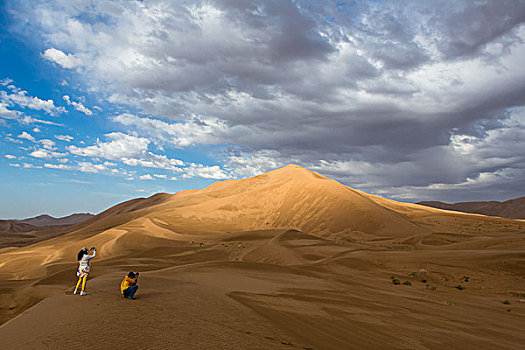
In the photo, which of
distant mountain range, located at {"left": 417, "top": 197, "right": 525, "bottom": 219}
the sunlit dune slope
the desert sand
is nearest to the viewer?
the desert sand

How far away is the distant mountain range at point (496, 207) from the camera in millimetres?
123125

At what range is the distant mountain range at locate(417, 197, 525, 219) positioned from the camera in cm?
12312

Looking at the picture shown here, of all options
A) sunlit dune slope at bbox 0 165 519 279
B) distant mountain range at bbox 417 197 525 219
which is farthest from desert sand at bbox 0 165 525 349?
distant mountain range at bbox 417 197 525 219

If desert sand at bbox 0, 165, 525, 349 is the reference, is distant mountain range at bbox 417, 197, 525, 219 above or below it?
above

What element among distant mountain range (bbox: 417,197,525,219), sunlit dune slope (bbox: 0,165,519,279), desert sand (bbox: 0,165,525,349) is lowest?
desert sand (bbox: 0,165,525,349)

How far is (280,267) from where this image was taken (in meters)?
16.5

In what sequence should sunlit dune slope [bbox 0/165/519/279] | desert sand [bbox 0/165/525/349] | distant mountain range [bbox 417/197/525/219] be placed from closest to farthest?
1. desert sand [bbox 0/165/525/349]
2. sunlit dune slope [bbox 0/165/519/279]
3. distant mountain range [bbox 417/197/525/219]

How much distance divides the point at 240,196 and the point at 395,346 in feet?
178

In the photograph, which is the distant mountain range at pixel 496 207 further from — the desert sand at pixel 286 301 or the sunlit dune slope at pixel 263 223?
the desert sand at pixel 286 301

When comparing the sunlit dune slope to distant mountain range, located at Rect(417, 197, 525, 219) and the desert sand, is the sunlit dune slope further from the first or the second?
distant mountain range, located at Rect(417, 197, 525, 219)

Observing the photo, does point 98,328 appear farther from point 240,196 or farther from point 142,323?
point 240,196

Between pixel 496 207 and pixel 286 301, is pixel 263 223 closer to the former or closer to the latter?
pixel 286 301

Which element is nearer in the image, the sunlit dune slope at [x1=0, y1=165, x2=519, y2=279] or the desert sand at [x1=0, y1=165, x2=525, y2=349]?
the desert sand at [x1=0, y1=165, x2=525, y2=349]

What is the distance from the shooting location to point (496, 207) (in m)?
139
